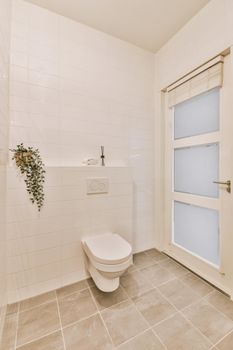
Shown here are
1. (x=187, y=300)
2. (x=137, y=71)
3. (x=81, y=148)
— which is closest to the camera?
(x=187, y=300)

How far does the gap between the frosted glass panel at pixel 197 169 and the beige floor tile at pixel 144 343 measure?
1280mm

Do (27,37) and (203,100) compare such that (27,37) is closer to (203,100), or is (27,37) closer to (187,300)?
(203,100)

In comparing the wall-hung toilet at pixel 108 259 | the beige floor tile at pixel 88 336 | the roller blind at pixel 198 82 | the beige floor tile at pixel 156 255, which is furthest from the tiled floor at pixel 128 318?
the roller blind at pixel 198 82

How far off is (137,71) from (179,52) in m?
0.53

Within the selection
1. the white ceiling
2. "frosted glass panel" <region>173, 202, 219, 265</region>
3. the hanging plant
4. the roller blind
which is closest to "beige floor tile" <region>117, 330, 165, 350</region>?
"frosted glass panel" <region>173, 202, 219, 265</region>

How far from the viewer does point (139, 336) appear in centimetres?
114

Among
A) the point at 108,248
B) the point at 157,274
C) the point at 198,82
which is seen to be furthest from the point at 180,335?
the point at 198,82

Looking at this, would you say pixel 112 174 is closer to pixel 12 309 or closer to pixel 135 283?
pixel 135 283

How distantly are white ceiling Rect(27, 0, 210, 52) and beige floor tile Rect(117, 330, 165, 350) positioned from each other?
9.30 feet

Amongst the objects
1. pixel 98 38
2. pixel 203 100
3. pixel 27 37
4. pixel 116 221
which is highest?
pixel 98 38

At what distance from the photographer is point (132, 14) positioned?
1762 mm

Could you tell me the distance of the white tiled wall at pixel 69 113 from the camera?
1542 millimetres

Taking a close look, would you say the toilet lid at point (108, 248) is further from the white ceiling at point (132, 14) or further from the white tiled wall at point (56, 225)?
the white ceiling at point (132, 14)

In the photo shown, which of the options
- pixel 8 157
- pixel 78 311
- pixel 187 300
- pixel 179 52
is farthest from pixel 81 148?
pixel 187 300
